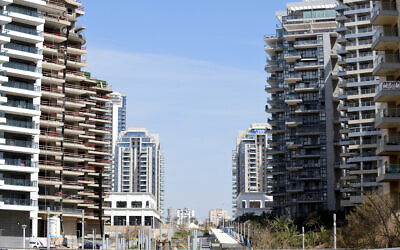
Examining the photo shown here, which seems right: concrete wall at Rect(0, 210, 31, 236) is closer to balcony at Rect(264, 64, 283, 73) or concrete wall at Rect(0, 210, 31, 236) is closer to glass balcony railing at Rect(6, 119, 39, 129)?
glass balcony railing at Rect(6, 119, 39, 129)

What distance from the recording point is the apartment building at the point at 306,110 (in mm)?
125625

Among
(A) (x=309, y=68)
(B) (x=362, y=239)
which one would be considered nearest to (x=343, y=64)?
(A) (x=309, y=68)

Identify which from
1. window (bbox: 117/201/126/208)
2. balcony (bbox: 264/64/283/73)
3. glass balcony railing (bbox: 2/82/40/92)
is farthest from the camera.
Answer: window (bbox: 117/201/126/208)

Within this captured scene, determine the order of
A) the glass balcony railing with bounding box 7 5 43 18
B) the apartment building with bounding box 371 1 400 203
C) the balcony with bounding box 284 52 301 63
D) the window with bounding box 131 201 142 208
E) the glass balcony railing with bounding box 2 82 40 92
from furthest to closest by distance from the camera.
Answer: the window with bounding box 131 201 142 208 → the balcony with bounding box 284 52 301 63 → the glass balcony railing with bounding box 7 5 43 18 → the glass balcony railing with bounding box 2 82 40 92 → the apartment building with bounding box 371 1 400 203

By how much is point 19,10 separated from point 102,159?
40220 millimetres

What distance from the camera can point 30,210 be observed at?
278ft

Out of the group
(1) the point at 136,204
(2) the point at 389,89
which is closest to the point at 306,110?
(1) the point at 136,204

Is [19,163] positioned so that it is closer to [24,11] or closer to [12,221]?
[12,221]

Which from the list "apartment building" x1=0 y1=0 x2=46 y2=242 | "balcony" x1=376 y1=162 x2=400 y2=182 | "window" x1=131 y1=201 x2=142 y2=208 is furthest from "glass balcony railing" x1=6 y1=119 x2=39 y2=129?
"window" x1=131 y1=201 x2=142 y2=208

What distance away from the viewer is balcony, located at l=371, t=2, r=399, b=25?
63.7 m

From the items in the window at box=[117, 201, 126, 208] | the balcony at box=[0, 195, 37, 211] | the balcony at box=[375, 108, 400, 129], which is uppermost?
the balcony at box=[375, 108, 400, 129]

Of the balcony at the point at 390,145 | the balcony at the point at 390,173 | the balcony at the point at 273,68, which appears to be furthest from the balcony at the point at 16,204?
the balcony at the point at 273,68

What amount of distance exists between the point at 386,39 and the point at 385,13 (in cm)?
248

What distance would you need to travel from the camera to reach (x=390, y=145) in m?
62.8
